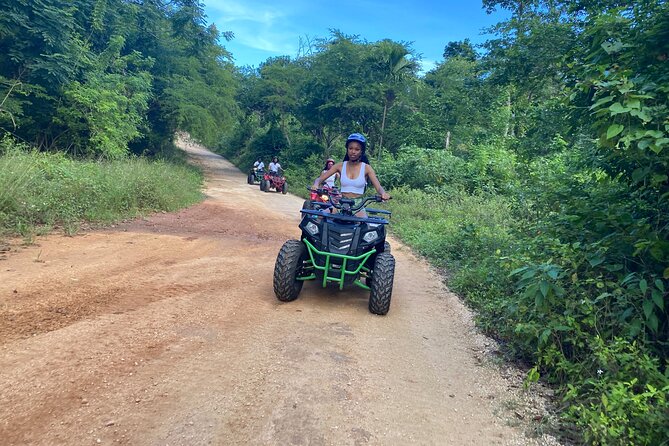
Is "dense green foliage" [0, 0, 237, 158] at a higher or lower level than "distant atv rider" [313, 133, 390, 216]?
higher

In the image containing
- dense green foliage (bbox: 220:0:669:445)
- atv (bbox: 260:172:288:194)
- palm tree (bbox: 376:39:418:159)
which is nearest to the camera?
dense green foliage (bbox: 220:0:669:445)

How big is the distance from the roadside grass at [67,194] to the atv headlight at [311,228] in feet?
13.6

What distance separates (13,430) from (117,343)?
1096 mm

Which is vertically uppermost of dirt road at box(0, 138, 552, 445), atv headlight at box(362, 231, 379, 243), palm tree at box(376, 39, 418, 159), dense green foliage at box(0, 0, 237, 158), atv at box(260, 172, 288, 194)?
palm tree at box(376, 39, 418, 159)

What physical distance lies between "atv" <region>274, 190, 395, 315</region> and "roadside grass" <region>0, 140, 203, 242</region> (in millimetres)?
4091

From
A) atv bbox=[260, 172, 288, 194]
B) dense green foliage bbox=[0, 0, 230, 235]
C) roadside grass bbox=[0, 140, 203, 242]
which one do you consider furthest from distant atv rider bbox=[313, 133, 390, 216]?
atv bbox=[260, 172, 288, 194]

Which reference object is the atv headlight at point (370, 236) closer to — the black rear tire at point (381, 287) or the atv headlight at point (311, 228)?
the black rear tire at point (381, 287)

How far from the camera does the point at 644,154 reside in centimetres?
270

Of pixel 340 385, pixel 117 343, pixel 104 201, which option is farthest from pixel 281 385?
pixel 104 201

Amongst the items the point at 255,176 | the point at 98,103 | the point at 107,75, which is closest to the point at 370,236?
the point at 98,103

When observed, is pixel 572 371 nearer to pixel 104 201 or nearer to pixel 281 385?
pixel 281 385

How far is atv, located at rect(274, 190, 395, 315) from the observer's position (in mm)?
4590

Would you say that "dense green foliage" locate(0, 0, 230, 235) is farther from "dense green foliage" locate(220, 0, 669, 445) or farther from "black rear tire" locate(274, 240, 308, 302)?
"dense green foliage" locate(220, 0, 669, 445)

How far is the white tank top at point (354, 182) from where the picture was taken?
18.6 ft
